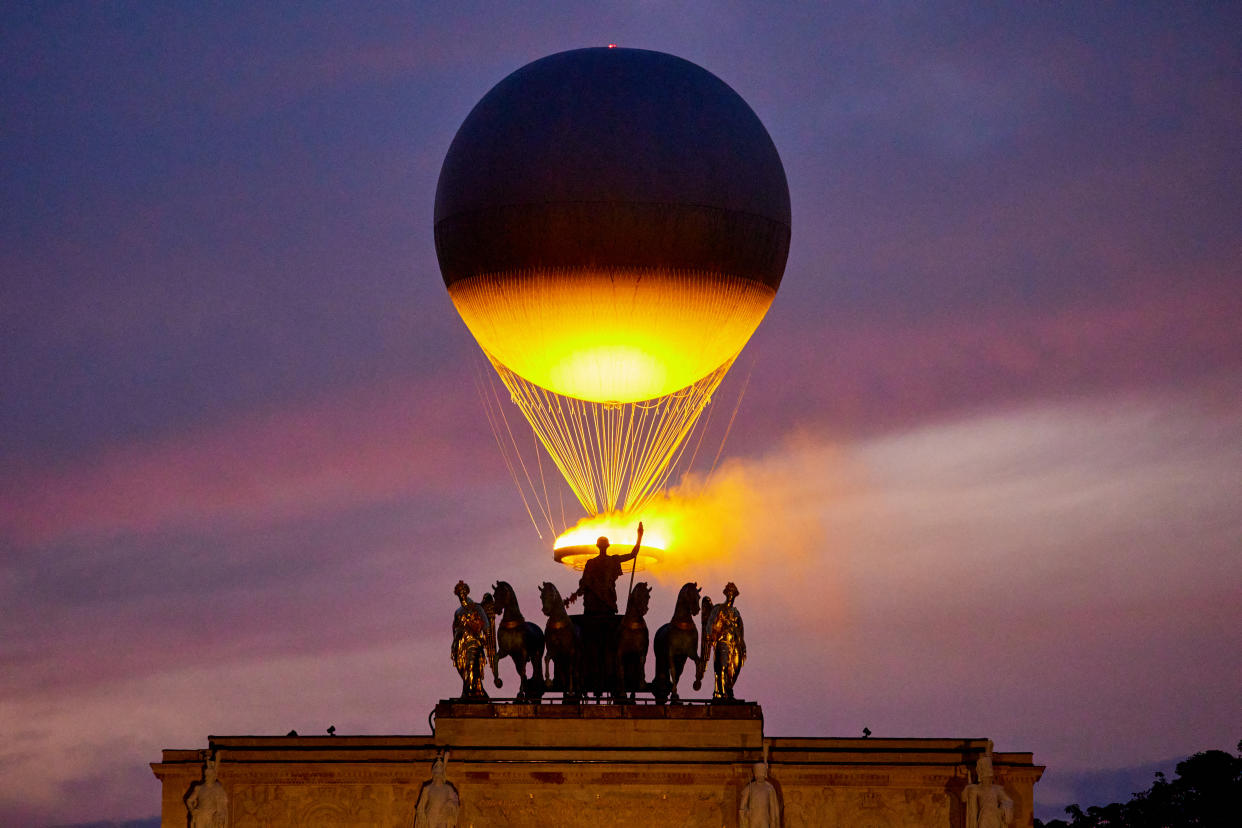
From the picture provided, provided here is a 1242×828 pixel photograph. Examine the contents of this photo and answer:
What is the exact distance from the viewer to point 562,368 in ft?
190

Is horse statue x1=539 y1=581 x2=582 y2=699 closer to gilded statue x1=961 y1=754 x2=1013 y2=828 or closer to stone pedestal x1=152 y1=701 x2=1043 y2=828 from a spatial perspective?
stone pedestal x1=152 y1=701 x2=1043 y2=828

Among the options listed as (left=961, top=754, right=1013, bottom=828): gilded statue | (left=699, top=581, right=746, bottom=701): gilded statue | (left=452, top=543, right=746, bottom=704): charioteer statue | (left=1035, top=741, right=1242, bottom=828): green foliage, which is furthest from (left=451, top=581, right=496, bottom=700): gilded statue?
(left=1035, top=741, right=1242, bottom=828): green foliage

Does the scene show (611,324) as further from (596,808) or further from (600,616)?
(596,808)

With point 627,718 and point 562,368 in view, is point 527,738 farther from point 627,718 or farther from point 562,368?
point 562,368

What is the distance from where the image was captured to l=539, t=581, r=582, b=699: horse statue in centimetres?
5581

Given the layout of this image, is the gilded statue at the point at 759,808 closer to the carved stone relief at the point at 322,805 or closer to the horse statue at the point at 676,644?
the horse statue at the point at 676,644

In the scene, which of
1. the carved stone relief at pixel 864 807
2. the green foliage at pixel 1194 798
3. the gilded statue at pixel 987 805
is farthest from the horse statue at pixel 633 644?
the green foliage at pixel 1194 798

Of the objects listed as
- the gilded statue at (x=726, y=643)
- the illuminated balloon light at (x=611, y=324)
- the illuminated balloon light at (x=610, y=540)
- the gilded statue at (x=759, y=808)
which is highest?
the illuminated balloon light at (x=611, y=324)

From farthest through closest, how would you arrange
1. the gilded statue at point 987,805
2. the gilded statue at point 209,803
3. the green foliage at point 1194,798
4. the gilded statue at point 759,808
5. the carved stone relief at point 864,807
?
the green foliage at point 1194,798
the carved stone relief at point 864,807
the gilded statue at point 209,803
the gilded statue at point 987,805
the gilded statue at point 759,808

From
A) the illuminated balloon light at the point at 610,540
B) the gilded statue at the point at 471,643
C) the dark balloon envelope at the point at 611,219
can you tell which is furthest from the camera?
the illuminated balloon light at the point at 610,540

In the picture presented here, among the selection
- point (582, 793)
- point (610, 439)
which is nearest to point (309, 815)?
point (582, 793)

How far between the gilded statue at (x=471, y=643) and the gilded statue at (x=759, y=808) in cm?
549

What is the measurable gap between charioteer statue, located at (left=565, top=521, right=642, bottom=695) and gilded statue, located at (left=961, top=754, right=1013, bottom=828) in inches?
277

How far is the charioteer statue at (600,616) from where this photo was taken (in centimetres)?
5638
